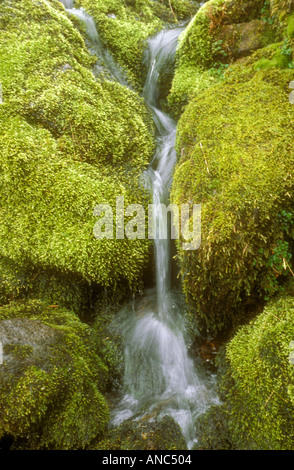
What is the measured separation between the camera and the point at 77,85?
11.9 ft

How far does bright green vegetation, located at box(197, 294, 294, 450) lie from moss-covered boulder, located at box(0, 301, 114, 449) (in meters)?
0.96

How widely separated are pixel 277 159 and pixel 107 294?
230 cm

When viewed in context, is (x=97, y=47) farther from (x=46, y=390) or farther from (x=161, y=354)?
(x=46, y=390)

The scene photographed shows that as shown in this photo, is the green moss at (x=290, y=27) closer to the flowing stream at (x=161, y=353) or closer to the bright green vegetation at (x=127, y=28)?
the flowing stream at (x=161, y=353)

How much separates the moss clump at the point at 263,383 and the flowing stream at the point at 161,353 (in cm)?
35

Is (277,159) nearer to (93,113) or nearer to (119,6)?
(93,113)

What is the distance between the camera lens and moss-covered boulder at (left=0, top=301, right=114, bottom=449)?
2150 mm

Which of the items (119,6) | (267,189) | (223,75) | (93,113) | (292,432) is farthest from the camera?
(119,6)

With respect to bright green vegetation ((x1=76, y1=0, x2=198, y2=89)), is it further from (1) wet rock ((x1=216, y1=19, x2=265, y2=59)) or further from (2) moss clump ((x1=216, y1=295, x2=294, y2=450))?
(2) moss clump ((x1=216, y1=295, x2=294, y2=450))

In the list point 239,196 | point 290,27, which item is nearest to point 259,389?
point 239,196

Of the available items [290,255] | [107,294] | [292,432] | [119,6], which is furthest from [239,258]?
[119,6]

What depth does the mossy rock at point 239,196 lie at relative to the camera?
98.4 inches

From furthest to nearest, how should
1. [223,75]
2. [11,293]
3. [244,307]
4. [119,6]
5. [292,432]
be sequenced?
[119,6] → [223,75] → [11,293] → [244,307] → [292,432]

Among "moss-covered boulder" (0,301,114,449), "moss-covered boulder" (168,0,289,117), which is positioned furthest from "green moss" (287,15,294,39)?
"moss-covered boulder" (0,301,114,449)
